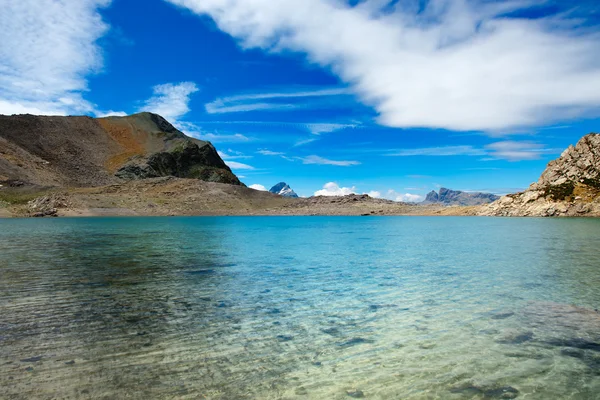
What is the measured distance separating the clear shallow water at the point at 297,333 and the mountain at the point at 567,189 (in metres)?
138

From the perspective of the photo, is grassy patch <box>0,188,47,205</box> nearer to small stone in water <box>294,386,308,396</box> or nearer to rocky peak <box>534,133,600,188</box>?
small stone in water <box>294,386,308,396</box>

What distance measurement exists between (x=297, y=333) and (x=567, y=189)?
166392mm

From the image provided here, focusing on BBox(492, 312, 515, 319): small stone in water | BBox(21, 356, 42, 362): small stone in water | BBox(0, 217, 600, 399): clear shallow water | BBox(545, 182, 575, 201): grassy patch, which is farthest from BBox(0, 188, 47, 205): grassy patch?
BBox(545, 182, 575, 201): grassy patch

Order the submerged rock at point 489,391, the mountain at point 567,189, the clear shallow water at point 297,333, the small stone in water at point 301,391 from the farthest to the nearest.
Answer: the mountain at point 567,189 → the clear shallow water at point 297,333 → the small stone in water at point 301,391 → the submerged rock at point 489,391

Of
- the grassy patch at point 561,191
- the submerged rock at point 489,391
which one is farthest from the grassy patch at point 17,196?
the grassy patch at point 561,191

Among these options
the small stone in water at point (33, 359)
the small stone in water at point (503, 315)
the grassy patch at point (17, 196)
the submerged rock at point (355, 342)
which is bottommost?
the submerged rock at point (355, 342)

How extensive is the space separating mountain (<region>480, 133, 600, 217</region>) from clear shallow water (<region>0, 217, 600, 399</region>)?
451 feet

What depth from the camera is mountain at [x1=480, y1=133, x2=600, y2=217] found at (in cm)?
13362

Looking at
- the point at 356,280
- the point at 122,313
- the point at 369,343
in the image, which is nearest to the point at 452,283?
the point at 356,280

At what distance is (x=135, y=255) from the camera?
31766 mm

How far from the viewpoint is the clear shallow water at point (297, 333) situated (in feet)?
27.6

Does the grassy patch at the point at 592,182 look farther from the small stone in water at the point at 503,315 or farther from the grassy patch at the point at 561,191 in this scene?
the small stone in water at the point at 503,315

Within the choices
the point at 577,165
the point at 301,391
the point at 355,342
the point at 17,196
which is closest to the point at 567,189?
the point at 577,165

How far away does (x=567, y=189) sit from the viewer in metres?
142
